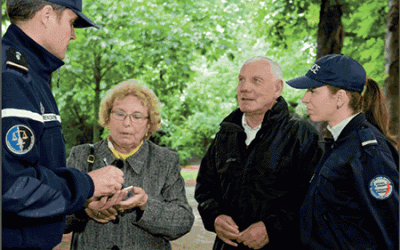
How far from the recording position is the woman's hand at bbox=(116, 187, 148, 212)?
100 inches

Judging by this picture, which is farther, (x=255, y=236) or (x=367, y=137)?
(x=255, y=236)

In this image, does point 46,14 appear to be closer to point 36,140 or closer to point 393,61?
point 36,140

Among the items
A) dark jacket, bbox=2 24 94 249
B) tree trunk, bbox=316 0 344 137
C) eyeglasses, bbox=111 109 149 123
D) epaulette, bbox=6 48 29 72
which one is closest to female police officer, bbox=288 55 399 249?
eyeglasses, bbox=111 109 149 123

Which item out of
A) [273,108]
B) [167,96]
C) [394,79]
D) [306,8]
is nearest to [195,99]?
[167,96]

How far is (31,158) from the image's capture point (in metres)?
1.64

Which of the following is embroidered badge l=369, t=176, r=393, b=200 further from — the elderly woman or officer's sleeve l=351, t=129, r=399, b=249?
the elderly woman

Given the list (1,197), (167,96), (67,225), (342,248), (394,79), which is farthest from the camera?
(167,96)

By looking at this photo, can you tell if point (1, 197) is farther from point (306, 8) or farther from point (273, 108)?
point (306, 8)

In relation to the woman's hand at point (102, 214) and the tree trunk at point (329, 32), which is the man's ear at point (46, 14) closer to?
the woman's hand at point (102, 214)

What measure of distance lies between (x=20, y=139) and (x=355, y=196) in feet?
6.13

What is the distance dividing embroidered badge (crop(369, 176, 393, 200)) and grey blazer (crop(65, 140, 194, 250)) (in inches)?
54.0

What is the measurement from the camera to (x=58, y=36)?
77.6 inches

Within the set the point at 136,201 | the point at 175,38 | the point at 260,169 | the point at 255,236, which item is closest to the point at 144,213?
the point at 136,201

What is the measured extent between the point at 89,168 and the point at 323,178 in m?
1.70
